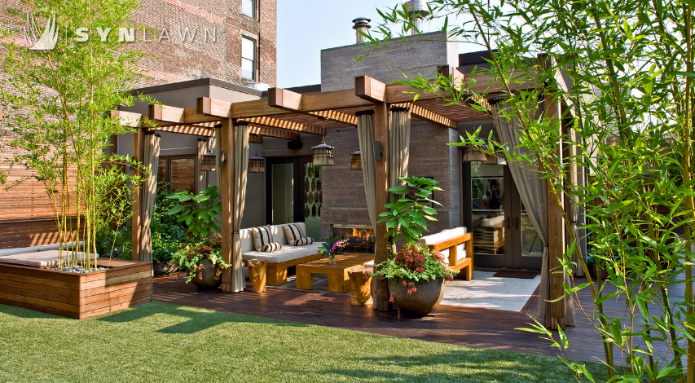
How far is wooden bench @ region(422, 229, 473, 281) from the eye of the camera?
6577 millimetres

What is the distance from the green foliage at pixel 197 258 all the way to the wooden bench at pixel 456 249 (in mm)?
3013

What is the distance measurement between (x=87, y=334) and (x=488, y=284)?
17.7 feet

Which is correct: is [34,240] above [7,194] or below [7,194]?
below

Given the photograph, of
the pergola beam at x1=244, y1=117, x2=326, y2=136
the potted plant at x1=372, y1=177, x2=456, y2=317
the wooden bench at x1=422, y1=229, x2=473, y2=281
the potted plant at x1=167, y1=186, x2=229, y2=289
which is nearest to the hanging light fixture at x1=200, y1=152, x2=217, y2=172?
the potted plant at x1=167, y1=186, x2=229, y2=289

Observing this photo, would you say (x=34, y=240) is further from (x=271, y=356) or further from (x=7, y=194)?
(x=271, y=356)

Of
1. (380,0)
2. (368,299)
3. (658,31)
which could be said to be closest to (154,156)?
(368,299)

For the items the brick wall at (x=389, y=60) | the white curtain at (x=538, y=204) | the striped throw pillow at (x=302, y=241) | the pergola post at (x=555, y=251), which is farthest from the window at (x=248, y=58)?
the pergola post at (x=555, y=251)

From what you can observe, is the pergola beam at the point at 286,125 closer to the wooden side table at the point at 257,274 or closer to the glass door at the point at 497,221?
the wooden side table at the point at 257,274

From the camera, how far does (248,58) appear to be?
18.1 meters

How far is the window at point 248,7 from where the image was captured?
1792 cm

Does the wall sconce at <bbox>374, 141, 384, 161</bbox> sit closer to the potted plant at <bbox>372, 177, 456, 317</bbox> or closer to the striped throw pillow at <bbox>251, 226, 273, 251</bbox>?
the potted plant at <bbox>372, 177, 456, 317</bbox>

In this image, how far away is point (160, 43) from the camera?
14.8m

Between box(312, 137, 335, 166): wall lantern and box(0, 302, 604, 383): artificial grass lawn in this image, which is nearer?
box(0, 302, 604, 383): artificial grass lawn

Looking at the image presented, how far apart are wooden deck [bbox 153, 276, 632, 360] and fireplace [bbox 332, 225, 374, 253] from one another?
8.61 ft
